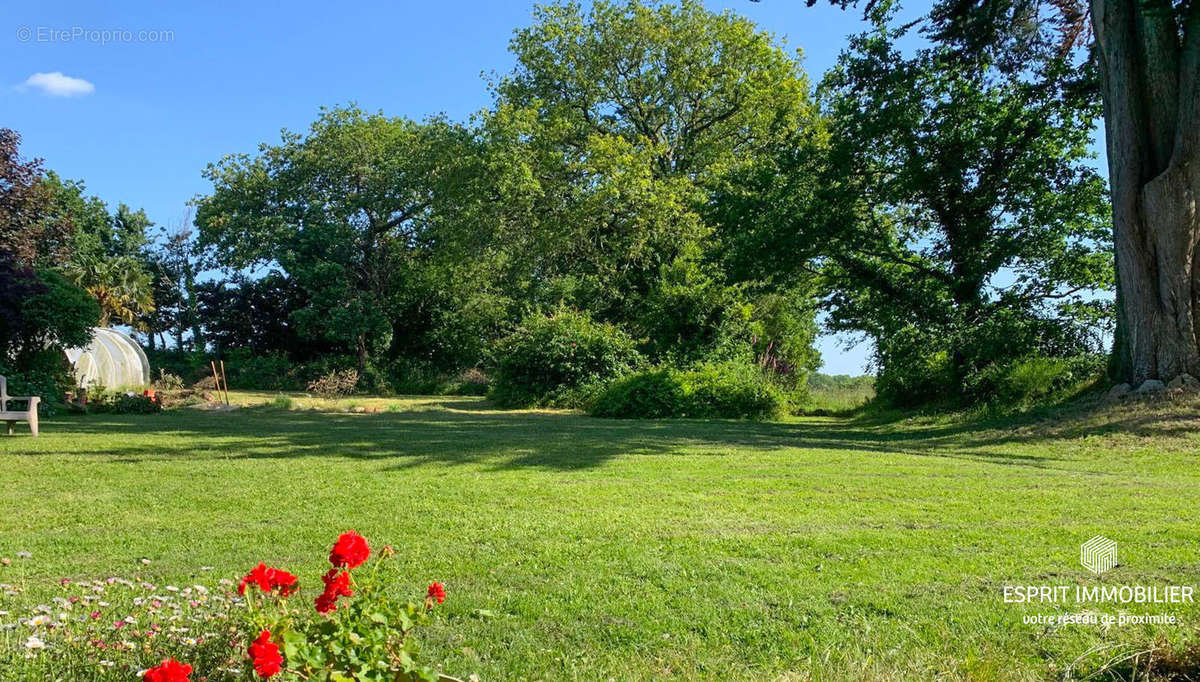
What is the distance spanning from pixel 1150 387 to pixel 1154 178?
306 centimetres

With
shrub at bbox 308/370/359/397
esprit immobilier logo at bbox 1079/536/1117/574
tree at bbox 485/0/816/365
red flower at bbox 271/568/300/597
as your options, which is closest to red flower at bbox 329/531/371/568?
red flower at bbox 271/568/300/597

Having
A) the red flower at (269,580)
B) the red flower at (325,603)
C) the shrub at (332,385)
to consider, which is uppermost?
the shrub at (332,385)

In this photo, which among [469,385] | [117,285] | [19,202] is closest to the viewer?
[19,202]

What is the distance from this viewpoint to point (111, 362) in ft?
76.1

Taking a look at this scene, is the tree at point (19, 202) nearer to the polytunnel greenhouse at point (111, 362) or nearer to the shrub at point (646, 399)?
the polytunnel greenhouse at point (111, 362)

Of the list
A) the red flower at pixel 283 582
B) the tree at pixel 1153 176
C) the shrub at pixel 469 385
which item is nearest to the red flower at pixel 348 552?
the red flower at pixel 283 582

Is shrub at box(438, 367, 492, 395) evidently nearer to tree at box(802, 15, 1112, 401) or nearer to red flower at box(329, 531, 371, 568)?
tree at box(802, 15, 1112, 401)

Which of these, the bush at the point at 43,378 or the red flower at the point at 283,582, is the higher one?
the bush at the point at 43,378

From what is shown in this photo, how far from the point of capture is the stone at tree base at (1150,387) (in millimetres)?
11472

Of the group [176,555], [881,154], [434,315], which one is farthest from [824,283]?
[434,315]

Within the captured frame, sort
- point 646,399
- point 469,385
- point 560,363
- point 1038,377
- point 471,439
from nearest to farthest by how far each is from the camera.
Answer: point 471,439 < point 1038,377 < point 646,399 < point 560,363 < point 469,385

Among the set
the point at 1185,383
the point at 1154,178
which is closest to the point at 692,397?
the point at 1185,383

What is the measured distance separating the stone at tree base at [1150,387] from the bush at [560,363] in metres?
11.6

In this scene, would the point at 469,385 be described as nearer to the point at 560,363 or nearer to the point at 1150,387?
the point at 560,363
